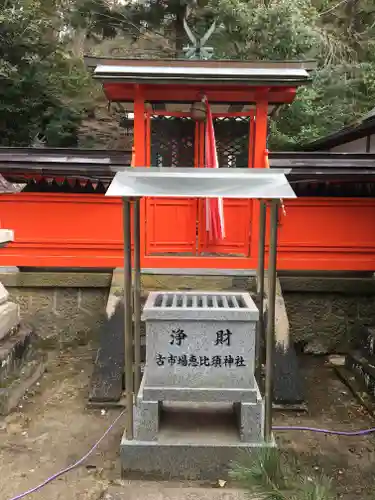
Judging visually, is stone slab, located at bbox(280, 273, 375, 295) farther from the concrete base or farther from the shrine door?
the concrete base

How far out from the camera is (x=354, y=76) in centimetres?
1588

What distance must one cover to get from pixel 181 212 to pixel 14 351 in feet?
11.5

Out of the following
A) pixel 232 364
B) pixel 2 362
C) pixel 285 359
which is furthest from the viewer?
pixel 285 359

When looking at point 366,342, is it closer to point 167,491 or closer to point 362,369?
point 362,369

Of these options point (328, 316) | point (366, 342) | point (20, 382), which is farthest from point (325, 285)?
point (20, 382)

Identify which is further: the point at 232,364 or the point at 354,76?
the point at 354,76

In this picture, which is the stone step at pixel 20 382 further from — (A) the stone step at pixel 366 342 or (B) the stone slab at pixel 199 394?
Result: (A) the stone step at pixel 366 342

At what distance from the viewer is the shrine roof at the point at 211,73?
636cm

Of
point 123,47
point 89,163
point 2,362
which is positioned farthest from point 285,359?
point 123,47

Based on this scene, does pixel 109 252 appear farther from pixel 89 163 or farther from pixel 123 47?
pixel 123 47

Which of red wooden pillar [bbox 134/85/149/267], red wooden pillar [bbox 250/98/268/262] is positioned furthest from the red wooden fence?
red wooden pillar [bbox 134/85/149/267]

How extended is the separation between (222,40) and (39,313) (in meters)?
11.8

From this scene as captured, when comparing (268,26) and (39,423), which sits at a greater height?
(268,26)

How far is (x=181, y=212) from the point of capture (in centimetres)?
751
